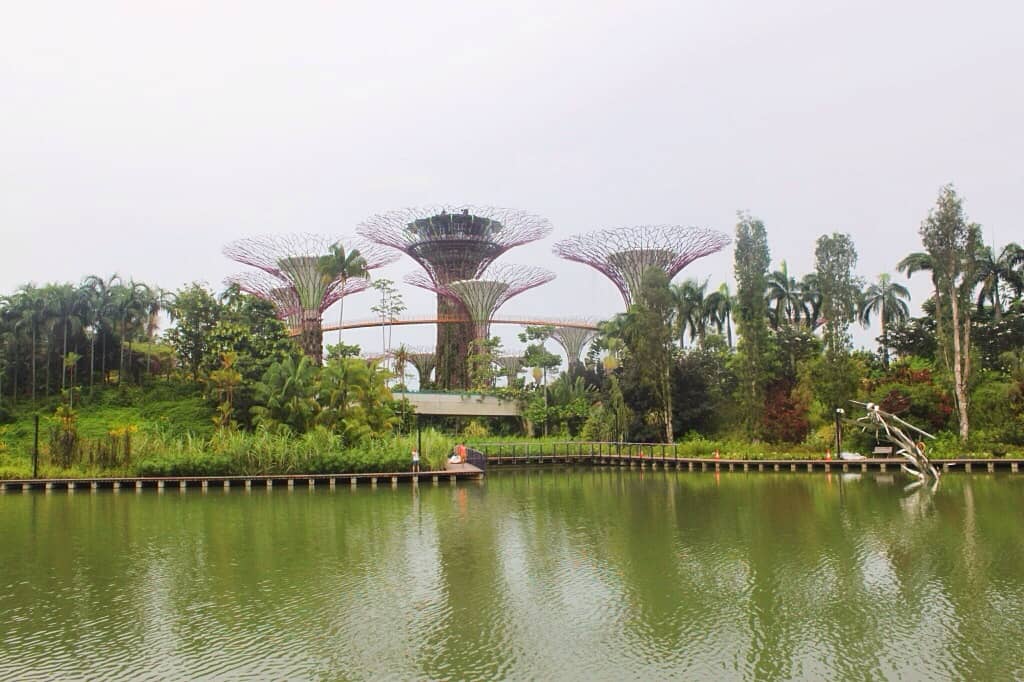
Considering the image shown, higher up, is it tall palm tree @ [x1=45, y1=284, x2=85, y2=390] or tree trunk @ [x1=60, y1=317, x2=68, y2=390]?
tall palm tree @ [x1=45, y1=284, x2=85, y2=390]

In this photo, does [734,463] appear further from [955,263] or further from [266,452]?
[266,452]

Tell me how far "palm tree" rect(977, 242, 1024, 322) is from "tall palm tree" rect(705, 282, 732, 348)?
12.9m

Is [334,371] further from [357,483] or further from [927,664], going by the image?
[927,664]

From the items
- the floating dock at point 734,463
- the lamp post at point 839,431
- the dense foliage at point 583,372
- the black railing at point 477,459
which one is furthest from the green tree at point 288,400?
the lamp post at point 839,431

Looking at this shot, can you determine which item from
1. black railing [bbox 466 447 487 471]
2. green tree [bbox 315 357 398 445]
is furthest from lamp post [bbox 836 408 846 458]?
green tree [bbox 315 357 398 445]

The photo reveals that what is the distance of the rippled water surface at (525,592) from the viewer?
7473 mm

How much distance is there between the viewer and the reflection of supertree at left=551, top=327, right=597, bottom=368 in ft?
173

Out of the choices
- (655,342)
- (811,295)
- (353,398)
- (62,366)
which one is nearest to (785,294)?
(811,295)

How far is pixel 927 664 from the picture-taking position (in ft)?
23.5

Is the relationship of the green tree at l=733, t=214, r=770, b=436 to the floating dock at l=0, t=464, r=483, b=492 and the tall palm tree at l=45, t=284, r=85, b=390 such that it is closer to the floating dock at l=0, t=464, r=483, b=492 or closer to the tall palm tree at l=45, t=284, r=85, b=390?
the floating dock at l=0, t=464, r=483, b=492

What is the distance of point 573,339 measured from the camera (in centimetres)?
5291

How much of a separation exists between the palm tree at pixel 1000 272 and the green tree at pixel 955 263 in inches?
390

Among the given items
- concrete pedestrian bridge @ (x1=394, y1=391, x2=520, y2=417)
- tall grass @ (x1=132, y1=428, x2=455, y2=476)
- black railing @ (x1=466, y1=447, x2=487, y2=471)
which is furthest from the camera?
concrete pedestrian bridge @ (x1=394, y1=391, x2=520, y2=417)

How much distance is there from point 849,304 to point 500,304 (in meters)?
21.7
